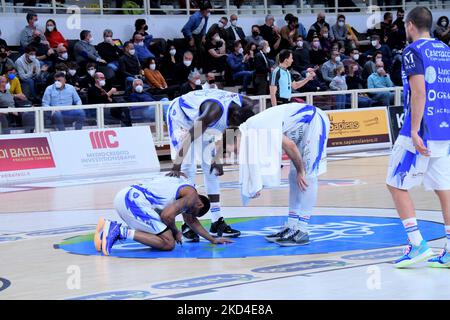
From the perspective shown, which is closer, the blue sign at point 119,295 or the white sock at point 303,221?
the blue sign at point 119,295

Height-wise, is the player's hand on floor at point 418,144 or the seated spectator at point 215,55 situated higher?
the player's hand on floor at point 418,144

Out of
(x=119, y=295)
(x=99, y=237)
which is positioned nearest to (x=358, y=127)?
(x=99, y=237)

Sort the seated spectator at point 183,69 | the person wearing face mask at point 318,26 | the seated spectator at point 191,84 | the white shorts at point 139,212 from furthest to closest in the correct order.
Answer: the person wearing face mask at point 318,26
the seated spectator at point 183,69
the seated spectator at point 191,84
the white shorts at point 139,212

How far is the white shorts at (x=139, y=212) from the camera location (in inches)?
370

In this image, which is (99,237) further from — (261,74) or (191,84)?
(261,74)

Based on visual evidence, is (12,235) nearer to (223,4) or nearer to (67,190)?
(67,190)

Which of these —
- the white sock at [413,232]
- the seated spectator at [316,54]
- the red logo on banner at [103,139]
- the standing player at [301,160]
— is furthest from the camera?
the seated spectator at [316,54]

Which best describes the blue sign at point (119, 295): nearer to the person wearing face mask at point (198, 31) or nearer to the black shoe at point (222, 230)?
the black shoe at point (222, 230)

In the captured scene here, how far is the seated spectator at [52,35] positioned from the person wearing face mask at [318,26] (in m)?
8.48

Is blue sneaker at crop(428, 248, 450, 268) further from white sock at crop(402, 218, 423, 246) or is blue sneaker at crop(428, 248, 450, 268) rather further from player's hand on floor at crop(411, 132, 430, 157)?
player's hand on floor at crop(411, 132, 430, 157)

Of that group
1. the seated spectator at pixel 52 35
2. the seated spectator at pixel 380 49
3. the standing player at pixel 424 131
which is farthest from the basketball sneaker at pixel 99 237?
the seated spectator at pixel 380 49

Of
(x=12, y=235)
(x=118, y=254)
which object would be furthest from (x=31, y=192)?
(x=118, y=254)

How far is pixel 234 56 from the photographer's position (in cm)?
2570
